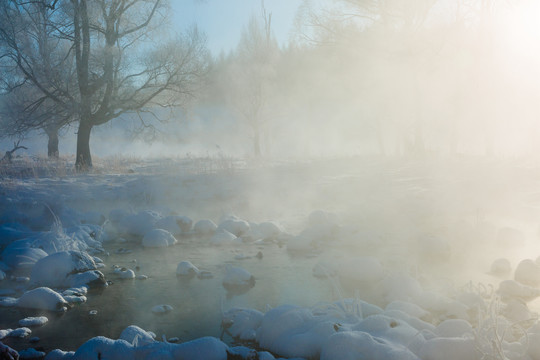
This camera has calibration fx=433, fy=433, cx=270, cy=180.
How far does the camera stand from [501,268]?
5406 millimetres

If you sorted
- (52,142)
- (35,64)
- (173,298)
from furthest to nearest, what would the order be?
(52,142)
(35,64)
(173,298)

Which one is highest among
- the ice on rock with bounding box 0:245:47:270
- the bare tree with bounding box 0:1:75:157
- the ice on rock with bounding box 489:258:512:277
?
the bare tree with bounding box 0:1:75:157

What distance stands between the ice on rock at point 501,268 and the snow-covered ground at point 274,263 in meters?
0.02

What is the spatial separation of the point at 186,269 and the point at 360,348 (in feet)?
10.5

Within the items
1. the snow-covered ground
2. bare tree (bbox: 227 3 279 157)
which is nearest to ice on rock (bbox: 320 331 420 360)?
the snow-covered ground

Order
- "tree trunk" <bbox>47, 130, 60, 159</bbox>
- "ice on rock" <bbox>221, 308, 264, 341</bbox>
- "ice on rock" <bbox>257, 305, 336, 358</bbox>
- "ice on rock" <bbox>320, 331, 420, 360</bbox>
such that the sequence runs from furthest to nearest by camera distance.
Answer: "tree trunk" <bbox>47, 130, 60, 159</bbox> → "ice on rock" <bbox>221, 308, 264, 341</bbox> → "ice on rock" <bbox>257, 305, 336, 358</bbox> → "ice on rock" <bbox>320, 331, 420, 360</bbox>

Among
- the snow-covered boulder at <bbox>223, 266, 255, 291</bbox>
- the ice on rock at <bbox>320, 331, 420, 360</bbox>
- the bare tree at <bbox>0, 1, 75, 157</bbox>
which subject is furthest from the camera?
the bare tree at <bbox>0, 1, 75, 157</bbox>

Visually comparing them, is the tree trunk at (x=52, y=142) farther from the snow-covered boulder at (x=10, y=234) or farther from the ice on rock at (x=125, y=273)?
the ice on rock at (x=125, y=273)

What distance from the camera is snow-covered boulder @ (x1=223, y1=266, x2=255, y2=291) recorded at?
204 inches

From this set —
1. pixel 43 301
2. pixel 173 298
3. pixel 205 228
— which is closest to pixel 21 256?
pixel 43 301

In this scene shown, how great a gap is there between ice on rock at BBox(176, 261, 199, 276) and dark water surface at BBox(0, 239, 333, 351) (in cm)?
9

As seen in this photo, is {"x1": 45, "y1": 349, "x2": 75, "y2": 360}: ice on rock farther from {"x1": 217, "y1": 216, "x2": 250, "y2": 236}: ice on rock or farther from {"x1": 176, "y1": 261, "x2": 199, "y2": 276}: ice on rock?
{"x1": 217, "y1": 216, "x2": 250, "y2": 236}: ice on rock

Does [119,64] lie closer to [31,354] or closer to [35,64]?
[35,64]

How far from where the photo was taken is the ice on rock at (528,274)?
493 centimetres
